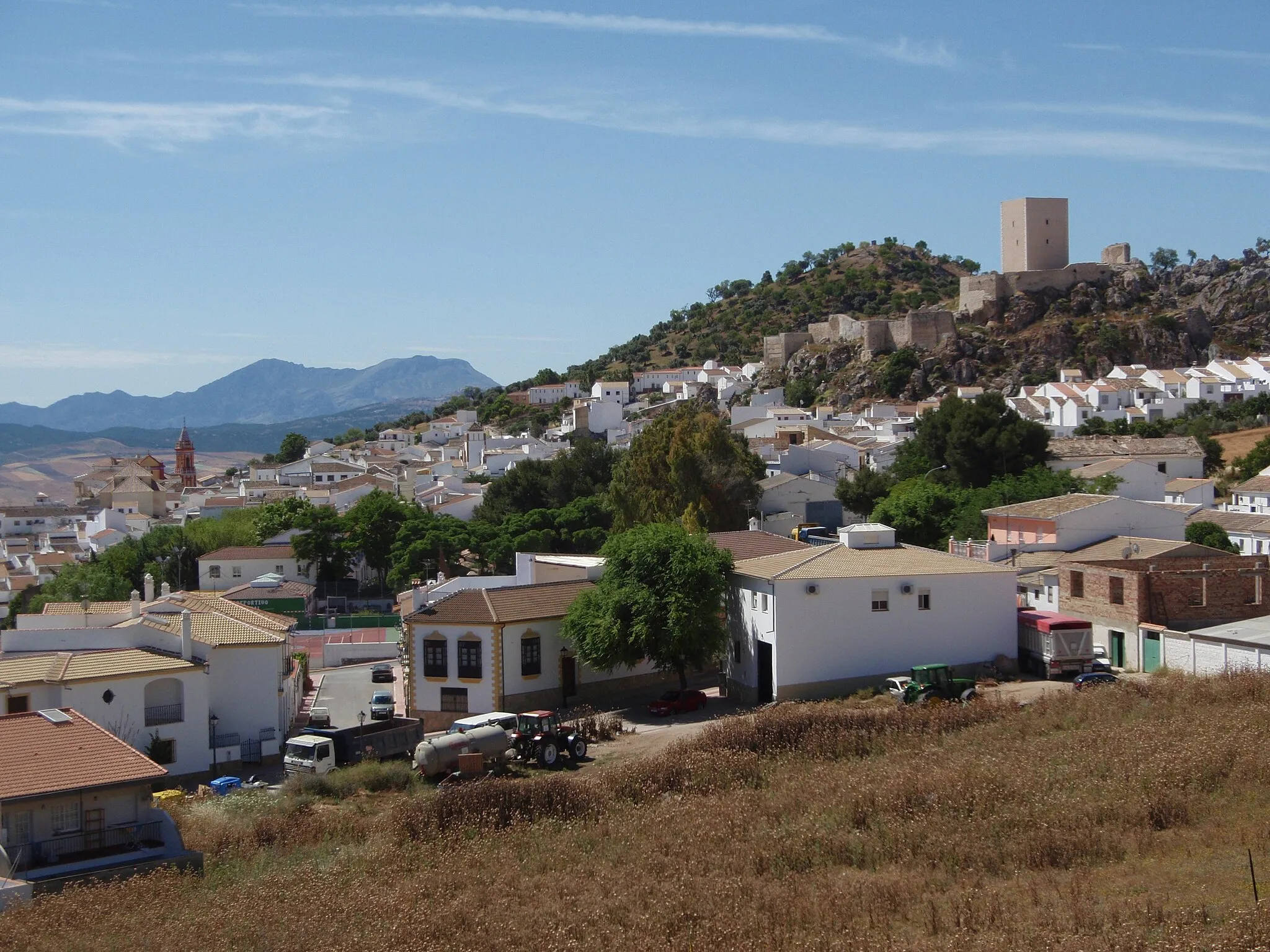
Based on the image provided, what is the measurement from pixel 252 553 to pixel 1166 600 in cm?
3969

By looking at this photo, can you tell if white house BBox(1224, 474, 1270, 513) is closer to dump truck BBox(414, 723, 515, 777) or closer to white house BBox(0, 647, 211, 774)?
dump truck BBox(414, 723, 515, 777)

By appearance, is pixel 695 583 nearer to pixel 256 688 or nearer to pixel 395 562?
pixel 256 688

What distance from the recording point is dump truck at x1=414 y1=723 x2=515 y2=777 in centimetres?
1948

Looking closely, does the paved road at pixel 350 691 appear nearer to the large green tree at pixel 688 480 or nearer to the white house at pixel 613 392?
the large green tree at pixel 688 480

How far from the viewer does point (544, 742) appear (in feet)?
→ 66.4

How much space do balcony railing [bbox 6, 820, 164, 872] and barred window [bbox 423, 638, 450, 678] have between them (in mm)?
8999

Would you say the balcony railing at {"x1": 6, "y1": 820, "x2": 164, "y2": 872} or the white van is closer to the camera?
the balcony railing at {"x1": 6, "y1": 820, "x2": 164, "y2": 872}

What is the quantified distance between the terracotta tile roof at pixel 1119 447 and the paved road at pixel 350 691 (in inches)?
1189

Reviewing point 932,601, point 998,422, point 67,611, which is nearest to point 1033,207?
point 998,422

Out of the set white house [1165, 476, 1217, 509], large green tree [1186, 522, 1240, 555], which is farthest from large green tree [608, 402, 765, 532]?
white house [1165, 476, 1217, 509]

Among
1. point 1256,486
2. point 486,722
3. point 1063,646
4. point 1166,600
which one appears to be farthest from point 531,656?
point 1256,486

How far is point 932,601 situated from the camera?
24.1 metres

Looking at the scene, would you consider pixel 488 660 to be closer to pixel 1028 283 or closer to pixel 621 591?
pixel 621 591

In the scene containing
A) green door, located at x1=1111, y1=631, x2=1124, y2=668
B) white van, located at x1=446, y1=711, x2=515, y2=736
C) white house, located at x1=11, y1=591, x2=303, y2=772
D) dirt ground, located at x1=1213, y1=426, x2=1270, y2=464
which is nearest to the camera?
white van, located at x1=446, y1=711, x2=515, y2=736
